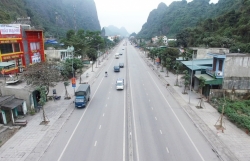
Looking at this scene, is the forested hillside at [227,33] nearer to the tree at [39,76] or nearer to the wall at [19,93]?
the tree at [39,76]

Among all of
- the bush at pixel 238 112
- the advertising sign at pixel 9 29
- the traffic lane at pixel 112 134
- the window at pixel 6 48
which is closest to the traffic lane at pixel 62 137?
the traffic lane at pixel 112 134

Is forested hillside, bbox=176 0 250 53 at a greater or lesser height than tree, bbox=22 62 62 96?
greater

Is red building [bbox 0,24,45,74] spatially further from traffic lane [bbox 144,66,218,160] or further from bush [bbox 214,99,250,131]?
bush [bbox 214,99,250,131]

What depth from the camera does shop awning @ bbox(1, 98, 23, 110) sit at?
797 inches

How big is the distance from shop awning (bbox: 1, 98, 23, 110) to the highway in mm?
5655

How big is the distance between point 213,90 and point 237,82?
355cm

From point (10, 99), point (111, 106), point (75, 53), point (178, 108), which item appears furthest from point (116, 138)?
point (75, 53)

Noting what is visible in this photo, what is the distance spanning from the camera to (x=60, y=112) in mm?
24000

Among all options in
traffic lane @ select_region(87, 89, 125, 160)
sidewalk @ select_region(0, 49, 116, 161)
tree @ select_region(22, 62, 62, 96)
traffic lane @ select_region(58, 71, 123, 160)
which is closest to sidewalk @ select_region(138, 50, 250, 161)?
traffic lane @ select_region(87, 89, 125, 160)

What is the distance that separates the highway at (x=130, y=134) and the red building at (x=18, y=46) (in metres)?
17.6

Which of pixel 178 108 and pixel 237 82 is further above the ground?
pixel 237 82

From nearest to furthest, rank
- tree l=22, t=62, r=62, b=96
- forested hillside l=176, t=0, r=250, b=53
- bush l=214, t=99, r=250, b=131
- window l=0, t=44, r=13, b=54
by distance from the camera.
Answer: bush l=214, t=99, r=250, b=131
tree l=22, t=62, r=62, b=96
window l=0, t=44, r=13, b=54
forested hillside l=176, t=0, r=250, b=53

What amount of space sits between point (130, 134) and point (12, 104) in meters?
12.9

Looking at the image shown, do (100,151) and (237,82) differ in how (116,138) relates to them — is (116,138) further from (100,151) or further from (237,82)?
(237,82)
